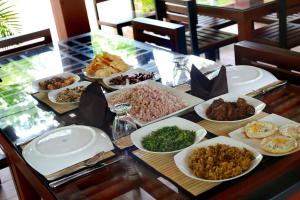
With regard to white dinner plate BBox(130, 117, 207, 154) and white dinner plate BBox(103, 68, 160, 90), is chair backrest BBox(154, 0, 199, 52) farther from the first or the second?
white dinner plate BBox(130, 117, 207, 154)

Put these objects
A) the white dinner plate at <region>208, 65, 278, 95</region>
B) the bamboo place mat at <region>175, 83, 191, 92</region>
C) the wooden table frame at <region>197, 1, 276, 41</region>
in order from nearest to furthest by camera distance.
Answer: the white dinner plate at <region>208, 65, 278, 95</region> < the bamboo place mat at <region>175, 83, 191, 92</region> < the wooden table frame at <region>197, 1, 276, 41</region>

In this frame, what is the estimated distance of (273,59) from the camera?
5.57 ft

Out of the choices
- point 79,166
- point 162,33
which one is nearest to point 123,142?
point 79,166

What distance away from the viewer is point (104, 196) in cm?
107

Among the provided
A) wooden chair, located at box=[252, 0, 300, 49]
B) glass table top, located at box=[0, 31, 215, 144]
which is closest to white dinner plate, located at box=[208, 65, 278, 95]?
glass table top, located at box=[0, 31, 215, 144]

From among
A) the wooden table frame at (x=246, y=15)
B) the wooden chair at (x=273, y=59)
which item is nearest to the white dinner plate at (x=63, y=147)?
the wooden chair at (x=273, y=59)

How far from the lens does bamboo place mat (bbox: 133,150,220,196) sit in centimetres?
99

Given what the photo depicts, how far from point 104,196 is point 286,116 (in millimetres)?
591

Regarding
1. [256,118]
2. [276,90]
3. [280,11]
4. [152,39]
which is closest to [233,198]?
[256,118]

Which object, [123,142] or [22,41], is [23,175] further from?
[22,41]

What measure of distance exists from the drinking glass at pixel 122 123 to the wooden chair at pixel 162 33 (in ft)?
3.25

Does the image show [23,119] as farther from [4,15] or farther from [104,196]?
[4,15]

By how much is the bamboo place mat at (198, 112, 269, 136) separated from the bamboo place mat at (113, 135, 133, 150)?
0.22 metres

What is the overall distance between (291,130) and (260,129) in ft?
0.26
